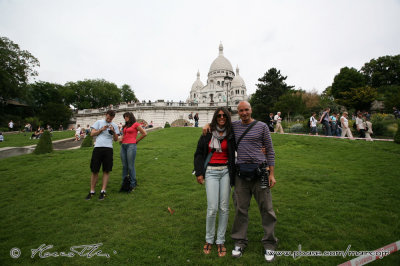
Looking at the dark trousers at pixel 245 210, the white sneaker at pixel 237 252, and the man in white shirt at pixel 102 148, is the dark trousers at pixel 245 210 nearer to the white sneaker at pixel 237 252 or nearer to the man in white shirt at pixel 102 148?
the white sneaker at pixel 237 252

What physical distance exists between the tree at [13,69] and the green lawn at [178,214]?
35.2 meters

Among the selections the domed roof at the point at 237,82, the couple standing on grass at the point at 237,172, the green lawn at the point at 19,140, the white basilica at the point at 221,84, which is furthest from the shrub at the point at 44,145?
the domed roof at the point at 237,82

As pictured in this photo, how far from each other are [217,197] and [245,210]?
49 centimetres

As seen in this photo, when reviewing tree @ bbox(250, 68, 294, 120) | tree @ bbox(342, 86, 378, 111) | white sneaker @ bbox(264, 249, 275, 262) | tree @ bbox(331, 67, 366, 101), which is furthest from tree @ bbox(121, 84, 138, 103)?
white sneaker @ bbox(264, 249, 275, 262)

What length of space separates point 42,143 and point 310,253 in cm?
1250

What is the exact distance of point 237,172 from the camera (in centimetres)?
296

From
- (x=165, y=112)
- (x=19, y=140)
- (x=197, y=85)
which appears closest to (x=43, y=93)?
(x=165, y=112)

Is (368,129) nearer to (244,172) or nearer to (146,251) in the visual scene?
(244,172)

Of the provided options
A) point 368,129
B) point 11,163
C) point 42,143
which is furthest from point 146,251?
point 368,129

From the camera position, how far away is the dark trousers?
9.35 feet

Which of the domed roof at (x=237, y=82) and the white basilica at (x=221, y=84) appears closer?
the white basilica at (x=221, y=84)

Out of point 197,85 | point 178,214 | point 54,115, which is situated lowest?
point 178,214

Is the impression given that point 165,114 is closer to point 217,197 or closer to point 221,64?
point 217,197

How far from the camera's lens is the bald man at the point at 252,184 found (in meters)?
2.84
